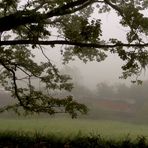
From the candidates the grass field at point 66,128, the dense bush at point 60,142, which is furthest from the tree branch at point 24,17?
the grass field at point 66,128

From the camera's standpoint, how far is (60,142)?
12.8 meters

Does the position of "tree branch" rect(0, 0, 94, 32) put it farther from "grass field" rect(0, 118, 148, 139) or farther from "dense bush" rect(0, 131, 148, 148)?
"grass field" rect(0, 118, 148, 139)

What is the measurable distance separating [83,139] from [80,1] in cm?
443

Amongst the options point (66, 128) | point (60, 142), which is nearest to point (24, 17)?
point (60, 142)

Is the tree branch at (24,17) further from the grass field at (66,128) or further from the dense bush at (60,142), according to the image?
the grass field at (66,128)

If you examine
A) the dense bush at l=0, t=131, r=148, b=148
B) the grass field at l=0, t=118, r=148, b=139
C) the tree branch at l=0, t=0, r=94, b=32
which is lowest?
the dense bush at l=0, t=131, r=148, b=148

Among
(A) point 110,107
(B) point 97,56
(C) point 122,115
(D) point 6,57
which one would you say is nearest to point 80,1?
(D) point 6,57

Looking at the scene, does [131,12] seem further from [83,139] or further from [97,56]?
[97,56]

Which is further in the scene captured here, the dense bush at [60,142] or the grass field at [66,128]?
the grass field at [66,128]

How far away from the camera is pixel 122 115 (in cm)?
4466

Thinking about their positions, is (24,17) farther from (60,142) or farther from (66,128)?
(66,128)

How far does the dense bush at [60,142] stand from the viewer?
12.4 metres

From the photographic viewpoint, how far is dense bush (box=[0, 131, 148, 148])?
40.8 ft

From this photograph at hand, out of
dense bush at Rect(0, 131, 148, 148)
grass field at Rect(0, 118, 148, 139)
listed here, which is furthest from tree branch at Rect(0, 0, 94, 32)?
grass field at Rect(0, 118, 148, 139)
